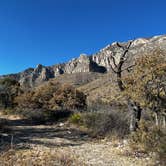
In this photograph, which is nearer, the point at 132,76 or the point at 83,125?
the point at 132,76

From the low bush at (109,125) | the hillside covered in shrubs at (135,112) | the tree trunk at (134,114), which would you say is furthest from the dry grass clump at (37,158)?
the low bush at (109,125)

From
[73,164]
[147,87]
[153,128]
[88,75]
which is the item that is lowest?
[73,164]

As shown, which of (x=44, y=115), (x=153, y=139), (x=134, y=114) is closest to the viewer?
(x=153, y=139)

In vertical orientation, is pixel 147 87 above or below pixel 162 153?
above

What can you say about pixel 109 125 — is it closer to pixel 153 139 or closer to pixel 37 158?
pixel 153 139

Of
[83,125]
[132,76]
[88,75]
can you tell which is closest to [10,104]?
[83,125]

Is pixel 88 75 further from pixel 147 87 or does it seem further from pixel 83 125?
pixel 147 87

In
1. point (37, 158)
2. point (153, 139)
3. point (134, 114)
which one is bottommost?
point (37, 158)

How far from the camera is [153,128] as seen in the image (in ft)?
28.8

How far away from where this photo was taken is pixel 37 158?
8.76 metres

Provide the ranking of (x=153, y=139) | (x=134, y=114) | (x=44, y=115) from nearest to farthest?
1. (x=153, y=139)
2. (x=134, y=114)
3. (x=44, y=115)

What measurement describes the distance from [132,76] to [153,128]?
2.82 meters

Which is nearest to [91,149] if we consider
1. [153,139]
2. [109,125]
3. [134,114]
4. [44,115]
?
[153,139]

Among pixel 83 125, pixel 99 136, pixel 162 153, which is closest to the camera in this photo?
pixel 162 153
